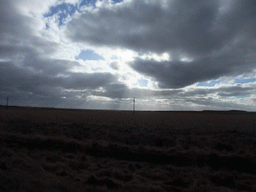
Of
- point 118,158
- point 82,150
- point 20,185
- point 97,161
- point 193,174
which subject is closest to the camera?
point 20,185

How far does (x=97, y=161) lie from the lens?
7742 millimetres

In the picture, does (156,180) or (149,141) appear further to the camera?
(149,141)

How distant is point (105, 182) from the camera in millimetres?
5348

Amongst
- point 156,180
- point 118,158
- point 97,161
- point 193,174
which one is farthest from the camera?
point 118,158

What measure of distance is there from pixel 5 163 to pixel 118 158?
15.6 feet

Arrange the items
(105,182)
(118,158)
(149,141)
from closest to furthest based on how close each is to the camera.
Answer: (105,182), (118,158), (149,141)

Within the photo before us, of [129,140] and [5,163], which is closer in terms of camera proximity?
[5,163]

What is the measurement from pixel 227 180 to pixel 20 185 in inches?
268

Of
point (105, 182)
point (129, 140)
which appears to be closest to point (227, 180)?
point (105, 182)

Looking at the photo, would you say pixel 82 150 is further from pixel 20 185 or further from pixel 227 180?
pixel 227 180

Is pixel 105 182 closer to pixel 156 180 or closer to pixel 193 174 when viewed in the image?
pixel 156 180

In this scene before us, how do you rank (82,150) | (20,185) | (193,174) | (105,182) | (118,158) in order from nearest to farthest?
1. (20,185)
2. (105,182)
3. (193,174)
4. (118,158)
5. (82,150)

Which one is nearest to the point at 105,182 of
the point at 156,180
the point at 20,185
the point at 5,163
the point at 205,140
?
the point at 156,180

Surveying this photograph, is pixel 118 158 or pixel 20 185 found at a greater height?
pixel 20 185
